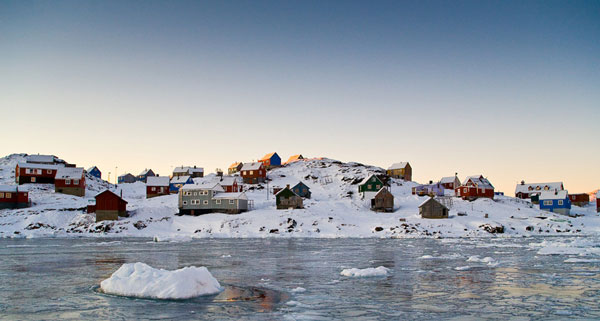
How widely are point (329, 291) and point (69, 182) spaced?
310 ft

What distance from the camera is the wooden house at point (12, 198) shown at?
85000 millimetres

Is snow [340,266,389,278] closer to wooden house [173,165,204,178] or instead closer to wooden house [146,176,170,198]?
wooden house [146,176,170,198]

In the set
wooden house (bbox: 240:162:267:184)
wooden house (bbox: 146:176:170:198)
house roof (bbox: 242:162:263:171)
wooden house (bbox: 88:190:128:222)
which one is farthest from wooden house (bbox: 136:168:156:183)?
wooden house (bbox: 88:190:128:222)

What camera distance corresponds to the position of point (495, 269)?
29.7 m

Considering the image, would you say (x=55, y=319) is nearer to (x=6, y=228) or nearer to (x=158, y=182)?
(x=6, y=228)

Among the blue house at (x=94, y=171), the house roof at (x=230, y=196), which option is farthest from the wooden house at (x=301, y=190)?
the blue house at (x=94, y=171)

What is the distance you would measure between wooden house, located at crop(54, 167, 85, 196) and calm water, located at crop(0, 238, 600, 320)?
70.4m

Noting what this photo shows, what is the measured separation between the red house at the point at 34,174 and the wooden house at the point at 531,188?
11964cm

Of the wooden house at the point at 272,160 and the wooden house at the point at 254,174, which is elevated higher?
the wooden house at the point at 272,160

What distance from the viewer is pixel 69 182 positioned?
333ft

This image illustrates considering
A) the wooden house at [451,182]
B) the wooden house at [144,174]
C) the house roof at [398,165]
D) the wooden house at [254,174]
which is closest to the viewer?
the wooden house at [254,174]

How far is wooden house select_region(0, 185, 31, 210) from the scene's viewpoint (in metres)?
85.0

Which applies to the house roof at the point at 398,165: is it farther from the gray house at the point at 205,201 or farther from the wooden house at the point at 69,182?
the wooden house at the point at 69,182

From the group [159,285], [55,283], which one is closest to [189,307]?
[159,285]
